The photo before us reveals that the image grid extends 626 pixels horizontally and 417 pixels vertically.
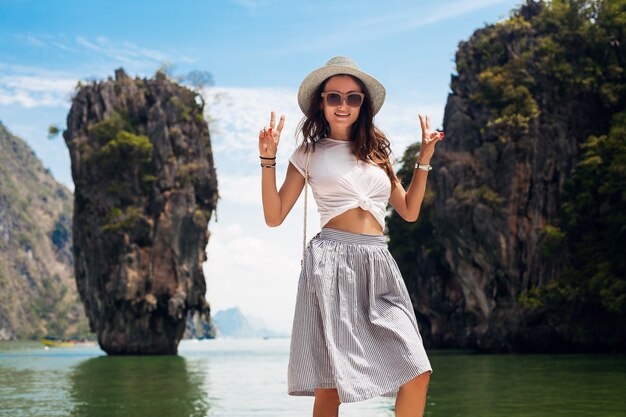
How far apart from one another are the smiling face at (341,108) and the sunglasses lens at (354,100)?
0.01 metres

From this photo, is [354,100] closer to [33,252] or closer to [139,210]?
[139,210]

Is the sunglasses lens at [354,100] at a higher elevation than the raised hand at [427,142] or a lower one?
higher

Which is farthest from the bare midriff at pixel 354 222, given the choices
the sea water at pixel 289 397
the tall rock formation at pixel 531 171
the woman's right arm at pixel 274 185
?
the tall rock formation at pixel 531 171

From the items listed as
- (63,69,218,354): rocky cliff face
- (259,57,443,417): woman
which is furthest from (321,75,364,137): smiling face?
(63,69,218,354): rocky cliff face

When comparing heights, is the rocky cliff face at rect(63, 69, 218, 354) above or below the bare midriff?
above

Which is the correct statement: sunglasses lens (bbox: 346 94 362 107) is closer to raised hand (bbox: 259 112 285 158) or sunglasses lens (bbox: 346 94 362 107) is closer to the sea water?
raised hand (bbox: 259 112 285 158)

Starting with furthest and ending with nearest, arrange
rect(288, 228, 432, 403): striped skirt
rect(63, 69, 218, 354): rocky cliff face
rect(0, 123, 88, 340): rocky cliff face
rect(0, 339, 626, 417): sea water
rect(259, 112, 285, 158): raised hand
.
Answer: rect(0, 123, 88, 340): rocky cliff face, rect(63, 69, 218, 354): rocky cliff face, rect(0, 339, 626, 417): sea water, rect(259, 112, 285, 158): raised hand, rect(288, 228, 432, 403): striped skirt

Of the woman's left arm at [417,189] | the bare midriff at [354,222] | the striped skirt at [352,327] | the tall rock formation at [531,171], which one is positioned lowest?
the striped skirt at [352,327]

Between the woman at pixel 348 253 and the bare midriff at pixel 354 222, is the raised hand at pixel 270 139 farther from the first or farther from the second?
the bare midriff at pixel 354 222

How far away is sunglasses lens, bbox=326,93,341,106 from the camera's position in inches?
140

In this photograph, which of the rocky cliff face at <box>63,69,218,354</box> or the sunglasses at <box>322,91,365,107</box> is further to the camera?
the rocky cliff face at <box>63,69,218,354</box>

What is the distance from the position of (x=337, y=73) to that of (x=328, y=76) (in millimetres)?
40

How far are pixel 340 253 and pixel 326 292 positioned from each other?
18cm

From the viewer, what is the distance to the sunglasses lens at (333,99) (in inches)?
140
